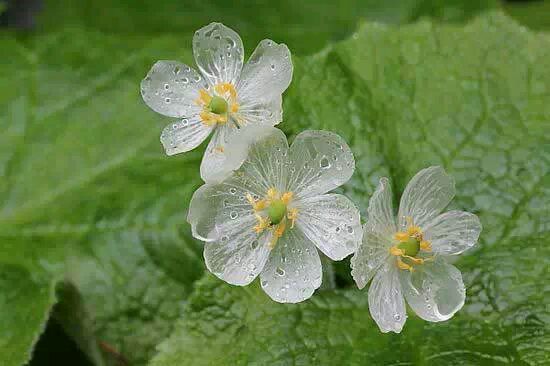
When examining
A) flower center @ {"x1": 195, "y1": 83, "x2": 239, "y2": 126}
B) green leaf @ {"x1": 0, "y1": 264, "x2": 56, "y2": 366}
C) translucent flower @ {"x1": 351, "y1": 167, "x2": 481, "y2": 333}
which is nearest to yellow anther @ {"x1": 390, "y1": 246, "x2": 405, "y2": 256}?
translucent flower @ {"x1": 351, "y1": 167, "x2": 481, "y2": 333}

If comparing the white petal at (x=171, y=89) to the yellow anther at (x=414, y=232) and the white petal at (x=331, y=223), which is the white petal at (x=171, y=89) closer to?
the white petal at (x=331, y=223)

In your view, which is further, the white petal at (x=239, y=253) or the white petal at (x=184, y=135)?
the white petal at (x=184, y=135)

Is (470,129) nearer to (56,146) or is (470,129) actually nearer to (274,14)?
(56,146)

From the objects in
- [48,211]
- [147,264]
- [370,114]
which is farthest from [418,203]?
[48,211]

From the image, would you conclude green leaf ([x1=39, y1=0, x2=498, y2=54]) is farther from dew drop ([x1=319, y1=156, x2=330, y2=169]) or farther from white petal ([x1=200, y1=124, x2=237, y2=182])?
dew drop ([x1=319, y1=156, x2=330, y2=169])

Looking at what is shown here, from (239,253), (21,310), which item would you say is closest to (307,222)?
(239,253)

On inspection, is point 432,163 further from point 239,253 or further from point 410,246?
point 239,253

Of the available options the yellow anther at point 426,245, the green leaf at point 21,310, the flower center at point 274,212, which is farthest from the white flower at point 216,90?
the green leaf at point 21,310

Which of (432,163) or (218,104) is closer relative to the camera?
(218,104)
